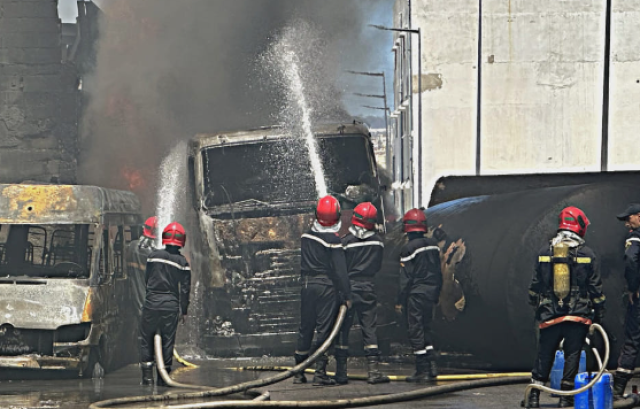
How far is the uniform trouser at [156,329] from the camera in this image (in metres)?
12.0

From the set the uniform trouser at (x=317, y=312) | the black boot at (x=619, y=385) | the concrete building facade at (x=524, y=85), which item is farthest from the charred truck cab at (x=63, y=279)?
the concrete building facade at (x=524, y=85)

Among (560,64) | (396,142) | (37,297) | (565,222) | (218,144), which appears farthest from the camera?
(396,142)

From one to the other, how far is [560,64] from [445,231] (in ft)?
82.2

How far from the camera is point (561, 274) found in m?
9.24

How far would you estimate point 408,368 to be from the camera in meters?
13.8

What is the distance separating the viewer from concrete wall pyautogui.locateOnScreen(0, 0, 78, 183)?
98.9 feet

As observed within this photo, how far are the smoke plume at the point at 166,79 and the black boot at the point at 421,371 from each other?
1781 cm

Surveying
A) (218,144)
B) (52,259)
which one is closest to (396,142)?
(218,144)

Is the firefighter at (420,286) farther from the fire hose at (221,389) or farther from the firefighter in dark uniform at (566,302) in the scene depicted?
the firefighter in dark uniform at (566,302)

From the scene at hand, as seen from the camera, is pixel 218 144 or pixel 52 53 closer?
pixel 218 144

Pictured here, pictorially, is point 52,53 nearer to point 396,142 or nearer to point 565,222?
point 396,142

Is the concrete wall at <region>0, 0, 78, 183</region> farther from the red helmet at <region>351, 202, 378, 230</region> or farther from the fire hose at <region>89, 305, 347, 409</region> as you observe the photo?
the red helmet at <region>351, 202, 378, 230</region>

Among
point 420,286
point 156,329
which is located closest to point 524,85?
point 420,286

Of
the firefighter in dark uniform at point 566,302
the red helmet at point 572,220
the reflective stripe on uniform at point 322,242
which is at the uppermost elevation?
the red helmet at point 572,220
